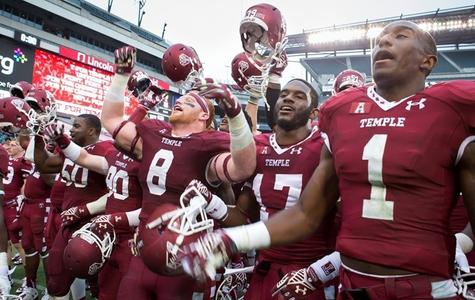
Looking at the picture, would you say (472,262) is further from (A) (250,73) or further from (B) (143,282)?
(A) (250,73)

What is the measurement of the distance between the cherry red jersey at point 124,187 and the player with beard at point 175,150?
562 mm

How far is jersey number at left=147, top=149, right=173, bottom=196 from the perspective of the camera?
2.92m

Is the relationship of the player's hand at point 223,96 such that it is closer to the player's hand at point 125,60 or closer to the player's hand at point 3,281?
the player's hand at point 125,60

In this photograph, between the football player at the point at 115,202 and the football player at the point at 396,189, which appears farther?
the football player at the point at 115,202

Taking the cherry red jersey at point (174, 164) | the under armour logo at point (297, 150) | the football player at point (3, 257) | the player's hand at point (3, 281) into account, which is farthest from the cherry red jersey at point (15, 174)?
the under armour logo at point (297, 150)

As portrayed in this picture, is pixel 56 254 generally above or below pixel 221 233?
below

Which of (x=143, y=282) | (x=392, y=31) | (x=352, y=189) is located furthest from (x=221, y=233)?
(x=143, y=282)

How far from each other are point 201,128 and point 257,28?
901 mm

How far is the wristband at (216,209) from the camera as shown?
→ 2.67 metres

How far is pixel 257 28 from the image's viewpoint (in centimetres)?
334

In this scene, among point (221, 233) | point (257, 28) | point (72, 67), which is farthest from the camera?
point (72, 67)

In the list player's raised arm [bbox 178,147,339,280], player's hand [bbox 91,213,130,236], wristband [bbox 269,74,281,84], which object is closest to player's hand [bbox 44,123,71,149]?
player's hand [bbox 91,213,130,236]

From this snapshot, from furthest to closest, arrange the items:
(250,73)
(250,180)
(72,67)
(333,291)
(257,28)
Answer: (72,67), (250,73), (257,28), (250,180), (333,291)

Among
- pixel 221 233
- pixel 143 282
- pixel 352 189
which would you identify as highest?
pixel 352 189
